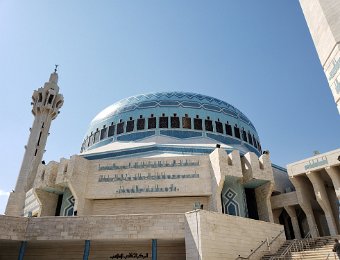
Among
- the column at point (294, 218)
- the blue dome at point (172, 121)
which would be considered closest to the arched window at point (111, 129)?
the blue dome at point (172, 121)

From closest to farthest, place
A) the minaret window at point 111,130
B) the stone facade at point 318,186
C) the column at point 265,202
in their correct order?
1. the stone facade at point 318,186
2. the column at point 265,202
3. the minaret window at point 111,130

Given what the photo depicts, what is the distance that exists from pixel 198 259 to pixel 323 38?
10.4 m

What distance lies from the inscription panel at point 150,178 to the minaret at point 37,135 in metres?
7.01

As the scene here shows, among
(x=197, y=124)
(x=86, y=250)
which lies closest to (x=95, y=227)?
(x=86, y=250)

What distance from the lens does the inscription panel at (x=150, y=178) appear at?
63.1 ft

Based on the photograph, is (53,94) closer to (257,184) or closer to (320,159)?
(257,184)

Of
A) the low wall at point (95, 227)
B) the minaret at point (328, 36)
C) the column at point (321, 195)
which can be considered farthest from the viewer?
the column at point (321, 195)

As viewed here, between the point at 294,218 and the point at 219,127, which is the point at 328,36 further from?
the point at 219,127

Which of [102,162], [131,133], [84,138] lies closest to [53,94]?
[84,138]

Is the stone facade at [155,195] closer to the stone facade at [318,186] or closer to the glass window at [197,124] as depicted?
the glass window at [197,124]

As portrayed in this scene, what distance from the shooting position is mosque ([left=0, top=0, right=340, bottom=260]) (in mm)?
14938

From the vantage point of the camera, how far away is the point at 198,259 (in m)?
13.1

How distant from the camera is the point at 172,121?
28.0m

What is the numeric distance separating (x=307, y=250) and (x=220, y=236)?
458 cm
